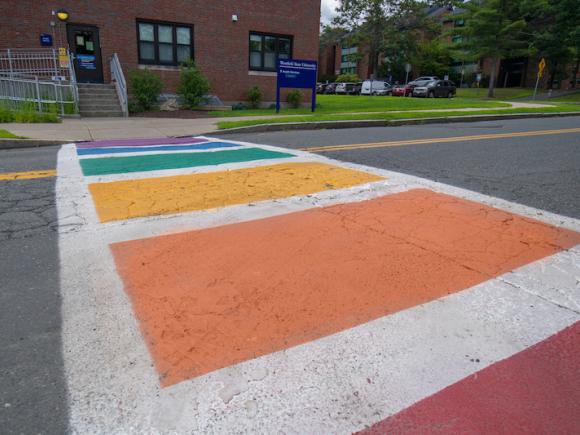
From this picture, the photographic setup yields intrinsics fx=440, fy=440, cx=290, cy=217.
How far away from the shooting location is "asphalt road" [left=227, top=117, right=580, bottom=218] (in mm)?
5603

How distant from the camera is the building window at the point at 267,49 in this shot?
70.3 ft

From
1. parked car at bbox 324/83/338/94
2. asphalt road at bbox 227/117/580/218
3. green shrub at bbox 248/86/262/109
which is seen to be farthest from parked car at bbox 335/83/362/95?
asphalt road at bbox 227/117/580/218

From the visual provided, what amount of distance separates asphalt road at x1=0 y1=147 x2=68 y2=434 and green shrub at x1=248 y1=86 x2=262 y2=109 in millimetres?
17129

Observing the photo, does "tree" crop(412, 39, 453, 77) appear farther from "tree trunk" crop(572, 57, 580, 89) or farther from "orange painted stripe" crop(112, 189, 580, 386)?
"orange painted stripe" crop(112, 189, 580, 386)

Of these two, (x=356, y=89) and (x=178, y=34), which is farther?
(x=356, y=89)

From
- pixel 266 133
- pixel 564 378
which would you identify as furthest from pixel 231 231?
pixel 266 133

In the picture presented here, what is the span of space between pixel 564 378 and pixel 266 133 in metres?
10.3

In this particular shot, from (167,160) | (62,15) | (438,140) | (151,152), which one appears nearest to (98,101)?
(62,15)

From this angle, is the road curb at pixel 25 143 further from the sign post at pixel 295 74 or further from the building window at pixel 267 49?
the building window at pixel 267 49

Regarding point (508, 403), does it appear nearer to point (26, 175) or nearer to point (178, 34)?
point (26, 175)

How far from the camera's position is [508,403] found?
2061mm

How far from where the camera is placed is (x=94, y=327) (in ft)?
8.54

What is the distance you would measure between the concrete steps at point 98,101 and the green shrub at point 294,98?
27.0ft

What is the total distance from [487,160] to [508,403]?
631 cm
